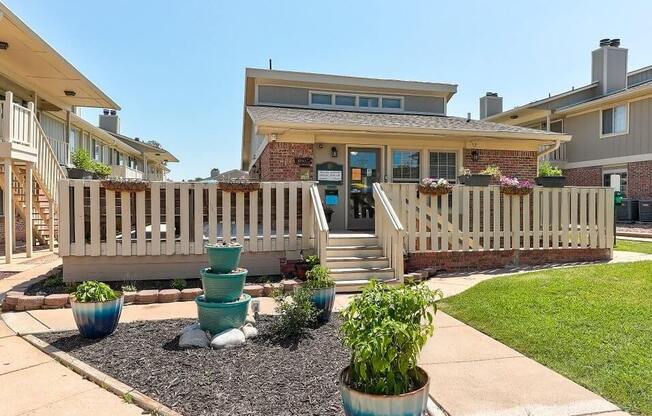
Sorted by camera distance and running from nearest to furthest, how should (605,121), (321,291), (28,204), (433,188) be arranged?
(321,291), (433,188), (28,204), (605,121)

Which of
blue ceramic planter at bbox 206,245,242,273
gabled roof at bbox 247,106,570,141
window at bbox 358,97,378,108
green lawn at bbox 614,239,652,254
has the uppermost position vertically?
window at bbox 358,97,378,108

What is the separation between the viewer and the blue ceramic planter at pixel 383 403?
2.00m

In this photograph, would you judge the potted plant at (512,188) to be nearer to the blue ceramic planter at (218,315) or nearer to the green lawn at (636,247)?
the green lawn at (636,247)

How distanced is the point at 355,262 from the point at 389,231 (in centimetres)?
76

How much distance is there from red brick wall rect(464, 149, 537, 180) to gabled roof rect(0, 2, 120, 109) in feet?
34.2

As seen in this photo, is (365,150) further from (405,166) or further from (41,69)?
(41,69)

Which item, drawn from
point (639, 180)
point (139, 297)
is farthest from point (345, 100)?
point (639, 180)

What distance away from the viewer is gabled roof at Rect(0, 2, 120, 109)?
29.1 ft

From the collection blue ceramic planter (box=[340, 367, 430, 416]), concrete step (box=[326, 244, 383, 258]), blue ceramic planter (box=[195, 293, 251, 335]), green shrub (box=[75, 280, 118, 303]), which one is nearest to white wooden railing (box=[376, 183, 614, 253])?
concrete step (box=[326, 244, 383, 258])

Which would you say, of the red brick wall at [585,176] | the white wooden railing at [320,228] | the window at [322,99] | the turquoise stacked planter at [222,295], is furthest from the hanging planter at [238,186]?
the red brick wall at [585,176]

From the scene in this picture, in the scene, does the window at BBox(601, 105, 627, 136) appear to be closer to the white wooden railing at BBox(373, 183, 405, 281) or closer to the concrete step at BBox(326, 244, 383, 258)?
the white wooden railing at BBox(373, 183, 405, 281)

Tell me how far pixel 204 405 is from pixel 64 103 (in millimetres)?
14735

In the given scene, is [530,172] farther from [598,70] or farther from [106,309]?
[598,70]

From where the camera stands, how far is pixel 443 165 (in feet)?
34.6
